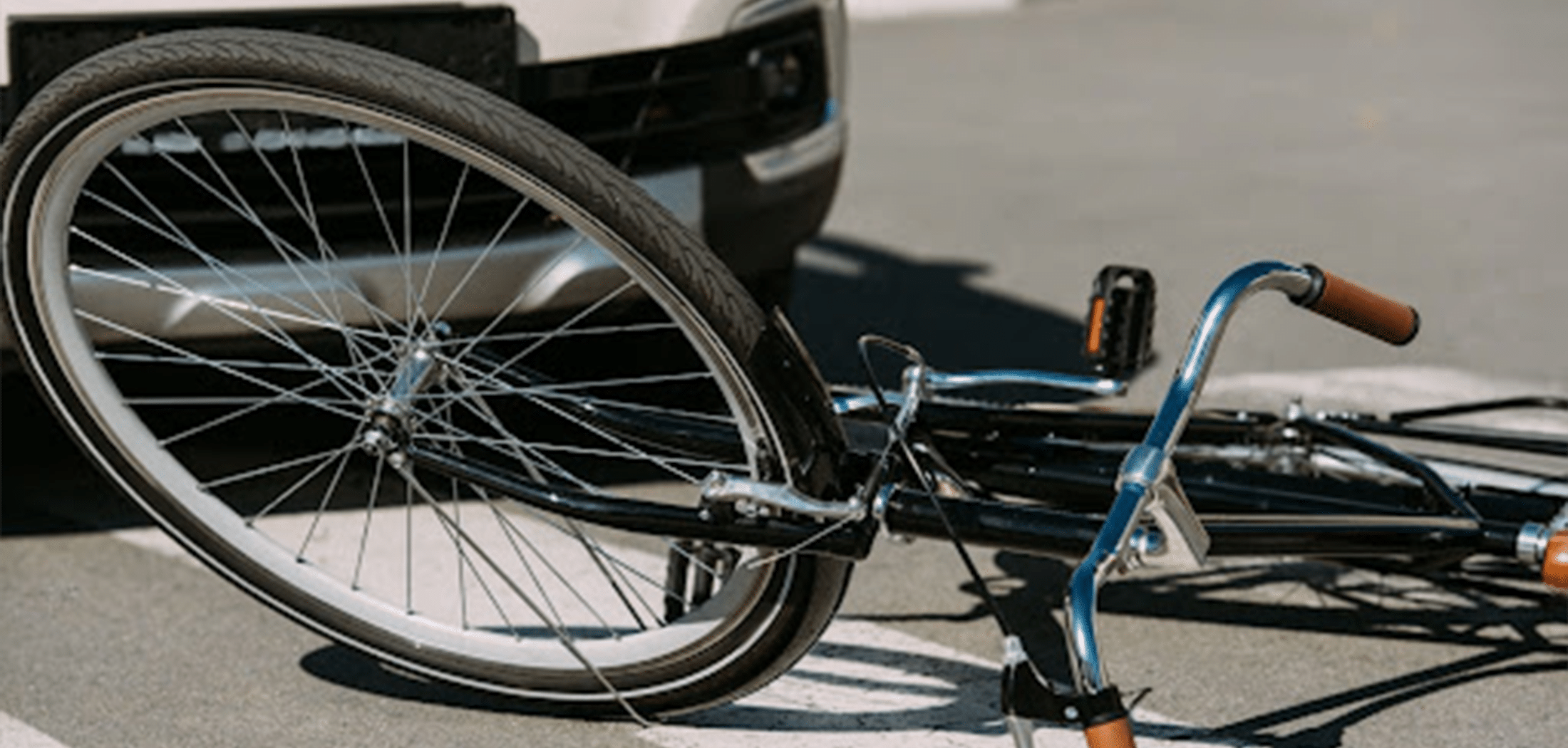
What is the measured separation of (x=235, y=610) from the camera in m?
4.05

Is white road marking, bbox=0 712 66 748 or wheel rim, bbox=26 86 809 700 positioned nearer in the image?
wheel rim, bbox=26 86 809 700

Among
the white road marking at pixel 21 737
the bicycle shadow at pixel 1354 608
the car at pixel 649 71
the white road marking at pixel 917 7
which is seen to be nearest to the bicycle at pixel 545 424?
the car at pixel 649 71

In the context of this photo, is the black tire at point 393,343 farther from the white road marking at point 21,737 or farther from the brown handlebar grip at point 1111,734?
the brown handlebar grip at point 1111,734

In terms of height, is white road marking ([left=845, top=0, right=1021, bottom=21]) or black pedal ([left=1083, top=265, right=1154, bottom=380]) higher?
black pedal ([left=1083, top=265, right=1154, bottom=380])

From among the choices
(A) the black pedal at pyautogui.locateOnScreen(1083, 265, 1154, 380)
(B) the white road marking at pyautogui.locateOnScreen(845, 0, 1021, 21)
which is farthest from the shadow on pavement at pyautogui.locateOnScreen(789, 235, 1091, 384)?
A: (B) the white road marking at pyautogui.locateOnScreen(845, 0, 1021, 21)

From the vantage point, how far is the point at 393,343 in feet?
11.5

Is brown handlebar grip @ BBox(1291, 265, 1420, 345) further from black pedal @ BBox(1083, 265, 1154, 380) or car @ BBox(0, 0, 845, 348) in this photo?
car @ BBox(0, 0, 845, 348)

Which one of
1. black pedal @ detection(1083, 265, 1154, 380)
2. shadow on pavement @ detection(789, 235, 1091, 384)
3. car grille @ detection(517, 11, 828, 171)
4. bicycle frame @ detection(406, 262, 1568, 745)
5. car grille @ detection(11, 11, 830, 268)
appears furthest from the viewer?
shadow on pavement @ detection(789, 235, 1091, 384)

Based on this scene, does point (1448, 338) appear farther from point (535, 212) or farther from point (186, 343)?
point (186, 343)

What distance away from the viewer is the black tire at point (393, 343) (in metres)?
3.14

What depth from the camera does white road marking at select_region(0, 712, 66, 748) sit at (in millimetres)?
3494

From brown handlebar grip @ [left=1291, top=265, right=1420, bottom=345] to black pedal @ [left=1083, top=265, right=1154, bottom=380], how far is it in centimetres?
27

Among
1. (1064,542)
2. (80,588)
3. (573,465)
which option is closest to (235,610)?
(80,588)

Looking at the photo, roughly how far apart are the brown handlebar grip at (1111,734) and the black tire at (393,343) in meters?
0.56
